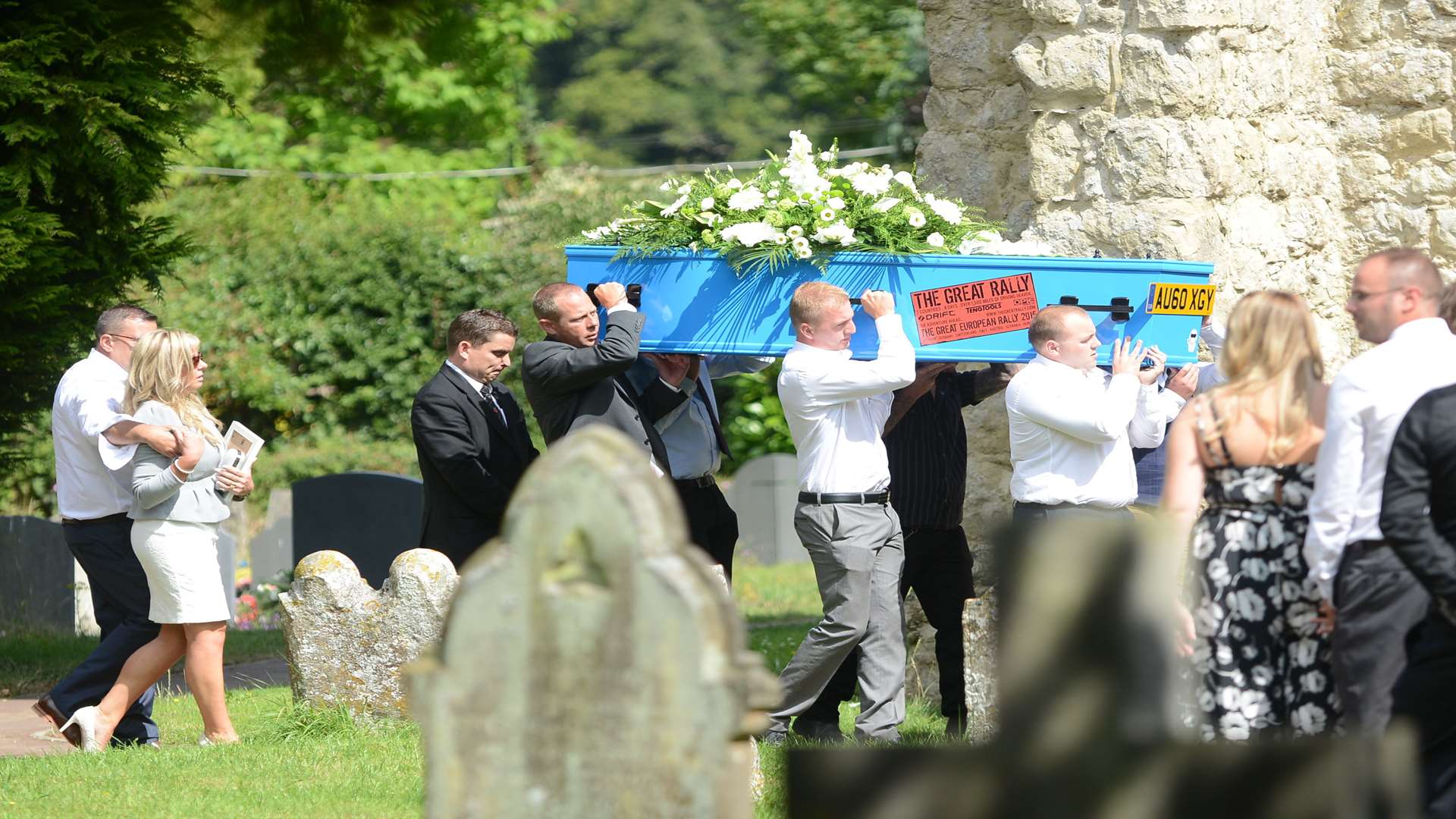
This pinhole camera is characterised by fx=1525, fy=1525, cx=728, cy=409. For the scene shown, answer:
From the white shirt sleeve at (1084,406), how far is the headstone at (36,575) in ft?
24.3

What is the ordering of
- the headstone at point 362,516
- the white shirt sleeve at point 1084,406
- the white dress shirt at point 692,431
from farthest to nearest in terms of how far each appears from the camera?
the headstone at point 362,516 → the white dress shirt at point 692,431 → the white shirt sleeve at point 1084,406

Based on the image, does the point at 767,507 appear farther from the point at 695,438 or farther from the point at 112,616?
the point at 112,616

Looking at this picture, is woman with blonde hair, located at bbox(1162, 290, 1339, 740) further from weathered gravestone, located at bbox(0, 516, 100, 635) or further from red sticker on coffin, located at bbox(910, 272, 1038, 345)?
weathered gravestone, located at bbox(0, 516, 100, 635)

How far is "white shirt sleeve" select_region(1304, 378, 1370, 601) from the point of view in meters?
3.95

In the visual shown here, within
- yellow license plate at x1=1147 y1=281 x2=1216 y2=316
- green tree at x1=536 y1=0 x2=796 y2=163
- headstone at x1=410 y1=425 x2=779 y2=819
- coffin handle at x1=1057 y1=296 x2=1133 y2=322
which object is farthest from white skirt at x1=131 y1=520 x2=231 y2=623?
green tree at x1=536 y1=0 x2=796 y2=163

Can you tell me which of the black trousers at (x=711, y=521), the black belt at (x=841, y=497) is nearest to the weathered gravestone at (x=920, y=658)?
the black trousers at (x=711, y=521)

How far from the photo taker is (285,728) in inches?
258

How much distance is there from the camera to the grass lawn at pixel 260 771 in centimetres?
524

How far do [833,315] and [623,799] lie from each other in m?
3.32

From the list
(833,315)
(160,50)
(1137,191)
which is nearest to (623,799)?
(833,315)

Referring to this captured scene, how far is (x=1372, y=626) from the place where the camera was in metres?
4.00

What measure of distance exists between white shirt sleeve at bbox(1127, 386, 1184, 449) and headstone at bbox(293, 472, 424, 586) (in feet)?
20.6

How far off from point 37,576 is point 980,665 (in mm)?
7177

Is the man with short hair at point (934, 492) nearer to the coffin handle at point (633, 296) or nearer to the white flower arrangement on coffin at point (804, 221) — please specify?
the white flower arrangement on coffin at point (804, 221)
